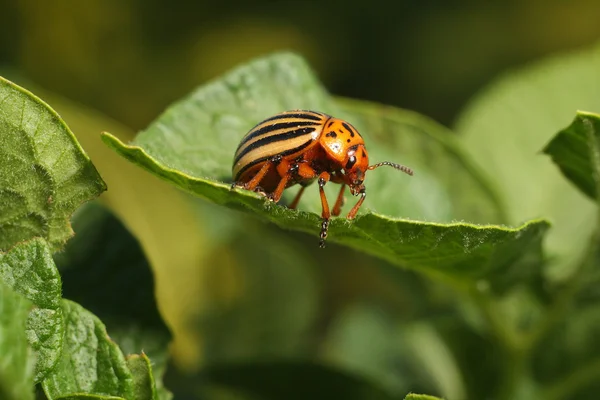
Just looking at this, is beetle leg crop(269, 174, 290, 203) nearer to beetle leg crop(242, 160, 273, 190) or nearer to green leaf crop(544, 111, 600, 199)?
beetle leg crop(242, 160, 273, 190)

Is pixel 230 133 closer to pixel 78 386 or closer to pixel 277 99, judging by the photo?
pixel 277 99

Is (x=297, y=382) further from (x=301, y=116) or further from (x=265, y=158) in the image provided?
(x=301, y=116)

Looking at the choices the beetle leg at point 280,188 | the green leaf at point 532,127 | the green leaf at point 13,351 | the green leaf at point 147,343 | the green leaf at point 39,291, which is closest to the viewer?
the green leaf at point 13,351

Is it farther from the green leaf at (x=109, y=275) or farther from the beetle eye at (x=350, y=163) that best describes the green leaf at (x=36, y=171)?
the beetle eye at (x=350, y=163)

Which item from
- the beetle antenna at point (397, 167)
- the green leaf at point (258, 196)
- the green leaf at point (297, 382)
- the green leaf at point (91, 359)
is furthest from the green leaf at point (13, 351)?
the beetle antenna at point (397, 167)

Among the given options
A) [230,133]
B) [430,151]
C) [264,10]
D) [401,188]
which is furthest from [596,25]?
[230,133]

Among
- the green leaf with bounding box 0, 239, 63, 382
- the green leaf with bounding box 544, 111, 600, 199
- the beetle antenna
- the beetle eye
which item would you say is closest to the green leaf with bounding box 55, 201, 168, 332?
the green leaf with bounding box 0, 239, 63, 382
